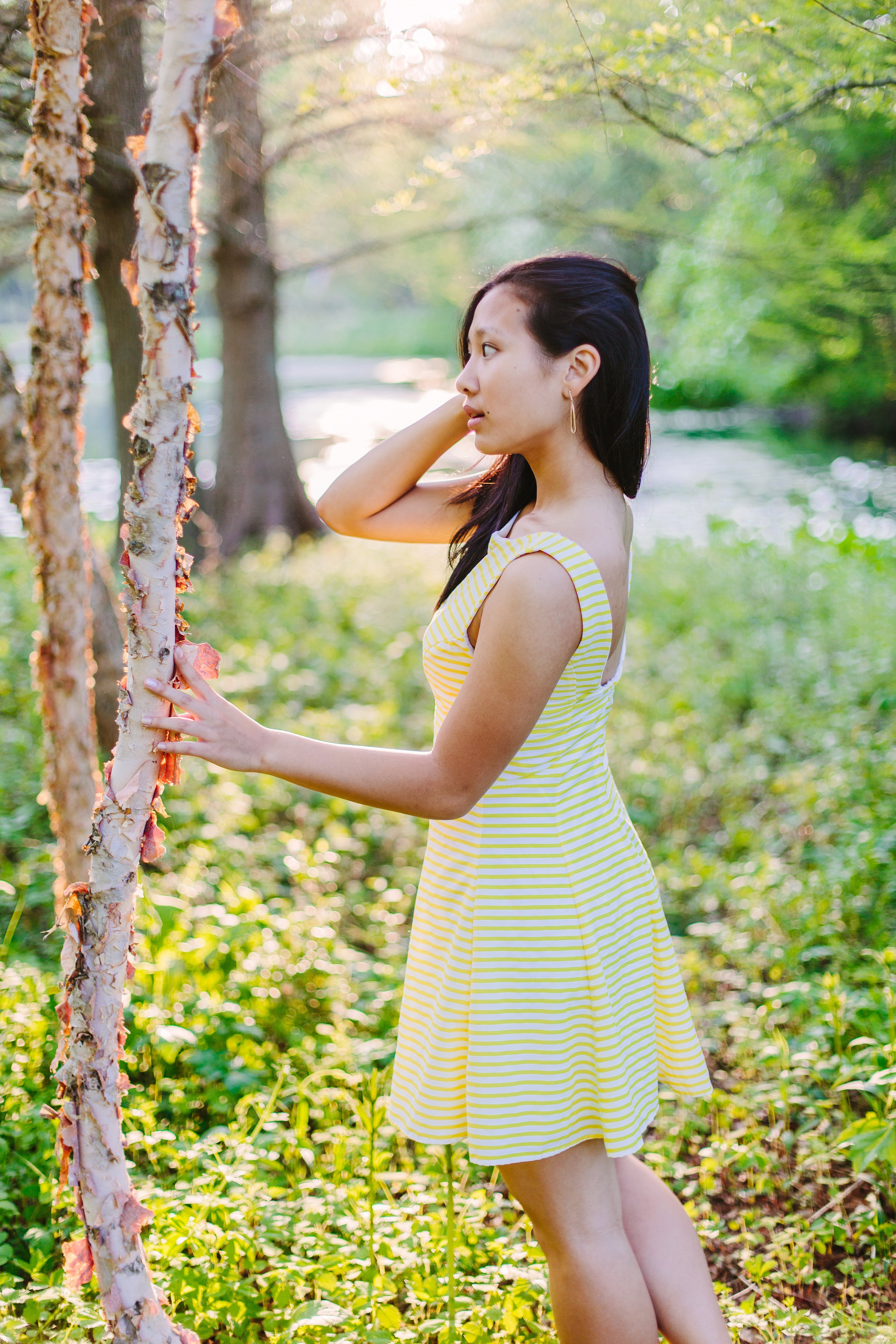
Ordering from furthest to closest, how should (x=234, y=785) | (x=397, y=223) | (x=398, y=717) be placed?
(x=397, y=223)
(x=398, y=717)
(x=234, y=785)

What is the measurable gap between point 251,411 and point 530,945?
8.20 metres

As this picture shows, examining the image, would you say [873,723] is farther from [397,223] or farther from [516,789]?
[397,223]

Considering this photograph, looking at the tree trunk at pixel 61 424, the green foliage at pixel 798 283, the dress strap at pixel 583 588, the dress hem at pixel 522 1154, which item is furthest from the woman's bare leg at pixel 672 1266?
the green foliage at pixel 798 283

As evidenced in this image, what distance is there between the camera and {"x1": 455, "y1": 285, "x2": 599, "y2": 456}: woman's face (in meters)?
1.59

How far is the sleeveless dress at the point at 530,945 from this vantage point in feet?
5.28

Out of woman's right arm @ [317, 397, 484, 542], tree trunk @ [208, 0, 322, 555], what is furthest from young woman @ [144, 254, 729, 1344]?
tree trunk @ [208, 0, 322, 555]

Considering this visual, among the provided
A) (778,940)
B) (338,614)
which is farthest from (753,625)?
(778,940)

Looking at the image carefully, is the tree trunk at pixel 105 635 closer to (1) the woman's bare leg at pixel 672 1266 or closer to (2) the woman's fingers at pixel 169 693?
(2) the woman's fingers at pixel 169 693

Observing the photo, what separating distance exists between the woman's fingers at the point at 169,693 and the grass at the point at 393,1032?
1.02 meters

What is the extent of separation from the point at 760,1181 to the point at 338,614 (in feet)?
16.2

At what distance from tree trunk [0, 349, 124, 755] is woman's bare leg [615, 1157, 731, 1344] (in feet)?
4.58

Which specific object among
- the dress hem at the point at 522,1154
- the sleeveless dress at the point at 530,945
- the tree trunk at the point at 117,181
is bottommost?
the dress hem at the point at 522,1154

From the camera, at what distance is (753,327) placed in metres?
13.9

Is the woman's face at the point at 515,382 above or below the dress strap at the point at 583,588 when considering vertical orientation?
above
